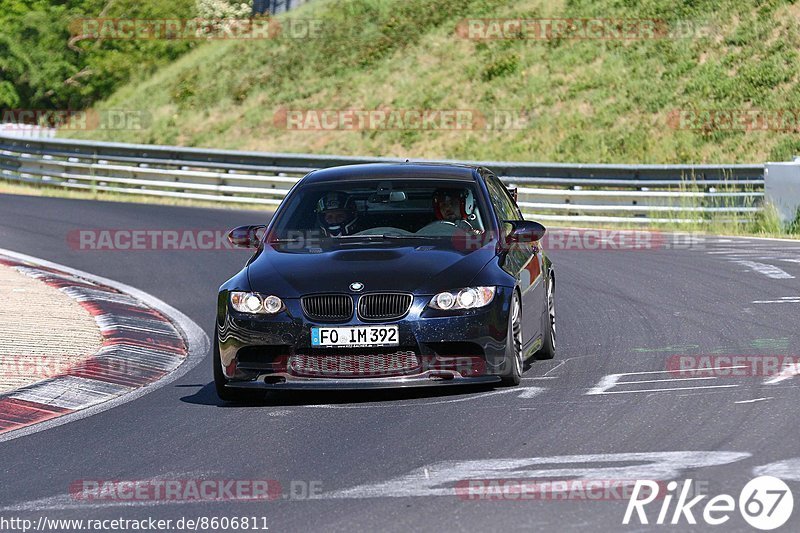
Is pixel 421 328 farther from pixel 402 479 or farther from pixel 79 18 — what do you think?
pixel 79 18

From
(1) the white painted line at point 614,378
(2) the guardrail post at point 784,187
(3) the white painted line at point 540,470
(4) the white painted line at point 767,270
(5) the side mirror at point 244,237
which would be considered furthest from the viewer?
(2) the guardrail post at point 784,187

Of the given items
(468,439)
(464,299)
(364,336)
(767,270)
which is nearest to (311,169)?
(767,270)

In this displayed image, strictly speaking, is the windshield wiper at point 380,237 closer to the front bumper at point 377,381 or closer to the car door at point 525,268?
the car door at point 525,268

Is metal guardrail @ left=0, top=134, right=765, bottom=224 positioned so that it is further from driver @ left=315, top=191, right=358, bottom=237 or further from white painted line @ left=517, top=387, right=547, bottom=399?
white painted line @ left=517, top=387, right=547, bottom=399

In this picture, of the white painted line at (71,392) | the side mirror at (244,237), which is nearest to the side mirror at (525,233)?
the side mirror at (244,237)

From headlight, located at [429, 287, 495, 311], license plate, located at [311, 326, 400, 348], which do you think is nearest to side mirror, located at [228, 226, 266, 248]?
license plate, located at [311, 326, 400, 348]

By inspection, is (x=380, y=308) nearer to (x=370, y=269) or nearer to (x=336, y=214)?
(x=370, y=269)

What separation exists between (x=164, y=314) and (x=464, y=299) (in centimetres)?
589

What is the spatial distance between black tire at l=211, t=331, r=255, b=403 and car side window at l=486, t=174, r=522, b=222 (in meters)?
2.24

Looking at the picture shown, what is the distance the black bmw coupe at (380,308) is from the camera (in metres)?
8.41

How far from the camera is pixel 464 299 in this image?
8.53 meters

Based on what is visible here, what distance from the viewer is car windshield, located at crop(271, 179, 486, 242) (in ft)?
31.9

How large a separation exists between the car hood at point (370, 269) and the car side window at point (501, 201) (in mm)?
863

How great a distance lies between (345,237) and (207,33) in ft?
169
